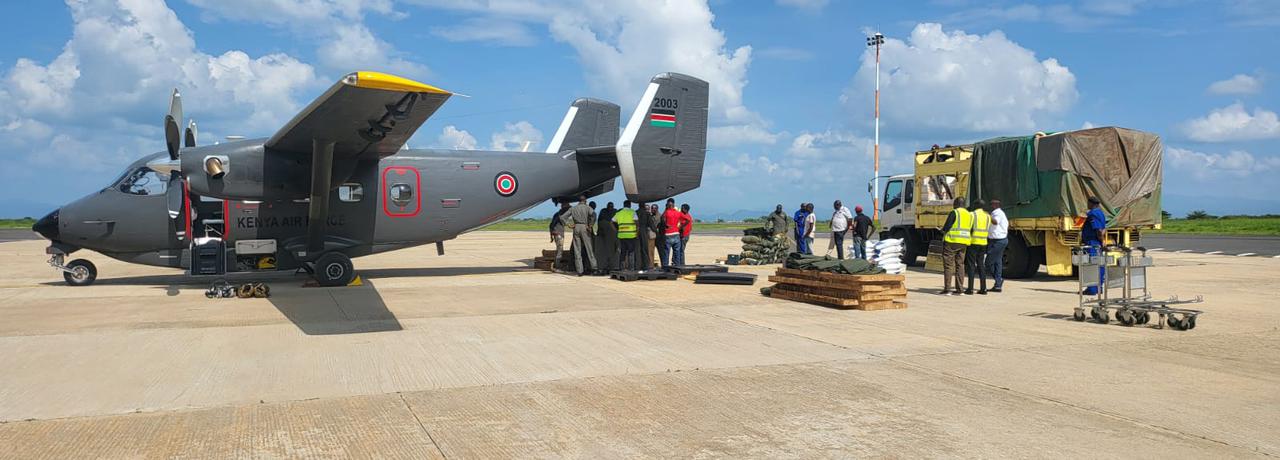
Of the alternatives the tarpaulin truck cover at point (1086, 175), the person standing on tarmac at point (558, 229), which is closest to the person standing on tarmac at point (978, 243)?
the tarpaulin truck cover at point (1086, 175)

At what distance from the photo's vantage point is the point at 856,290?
10.6 m

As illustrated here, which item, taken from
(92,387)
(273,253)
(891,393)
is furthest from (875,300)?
(273,253)

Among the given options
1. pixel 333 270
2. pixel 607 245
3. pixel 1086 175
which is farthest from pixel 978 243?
pixel 333 270

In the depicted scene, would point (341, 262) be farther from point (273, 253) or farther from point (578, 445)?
point (578, 445)

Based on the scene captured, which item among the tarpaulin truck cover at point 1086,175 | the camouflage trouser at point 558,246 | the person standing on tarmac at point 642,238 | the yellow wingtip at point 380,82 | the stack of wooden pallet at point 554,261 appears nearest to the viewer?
the yellow wingtip at point 380,82

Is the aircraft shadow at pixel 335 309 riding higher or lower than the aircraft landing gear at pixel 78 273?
lower

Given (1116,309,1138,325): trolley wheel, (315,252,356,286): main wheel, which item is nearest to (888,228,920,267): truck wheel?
(1116,309,1138,325): trolley wheel

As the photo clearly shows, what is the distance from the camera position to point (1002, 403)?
548 centimetres

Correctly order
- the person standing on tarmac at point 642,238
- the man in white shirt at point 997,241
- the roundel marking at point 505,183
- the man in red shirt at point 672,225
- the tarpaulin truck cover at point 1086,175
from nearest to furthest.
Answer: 1. the man in white shirt at point 997,241
2. the tarpaulin truck cover at point 1086,175
3. the person standing on tarmac at point 642,238
4. the roundel marking at point 505,183
5. the man in red shirt at point 672,225

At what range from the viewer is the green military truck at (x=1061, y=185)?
46.9 feet

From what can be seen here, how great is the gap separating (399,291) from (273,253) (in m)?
2.65

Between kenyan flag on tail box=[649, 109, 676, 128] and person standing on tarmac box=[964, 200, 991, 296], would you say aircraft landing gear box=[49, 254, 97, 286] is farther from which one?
person standing on tarmac box=[964, 200, 991, 296]

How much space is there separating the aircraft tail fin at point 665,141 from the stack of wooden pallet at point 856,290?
4.56 m

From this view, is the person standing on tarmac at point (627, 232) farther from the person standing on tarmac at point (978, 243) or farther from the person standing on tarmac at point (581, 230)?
the person standing on tarmac at point (978, 243)
